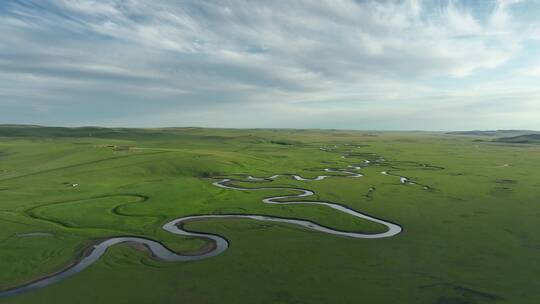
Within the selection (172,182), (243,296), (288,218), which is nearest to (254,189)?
(172,182)

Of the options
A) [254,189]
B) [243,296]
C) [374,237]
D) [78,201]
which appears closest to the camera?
[243,296]

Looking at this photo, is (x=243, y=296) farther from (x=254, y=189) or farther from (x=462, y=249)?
(x=254, y=189)

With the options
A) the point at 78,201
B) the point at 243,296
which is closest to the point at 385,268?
the point at 243,296

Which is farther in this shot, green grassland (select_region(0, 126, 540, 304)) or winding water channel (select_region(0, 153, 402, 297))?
winding water channel (select_region(0, 153, 402, 297))

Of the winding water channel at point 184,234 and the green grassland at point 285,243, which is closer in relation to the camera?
the green grassland at point 285,243

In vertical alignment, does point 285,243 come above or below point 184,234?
above

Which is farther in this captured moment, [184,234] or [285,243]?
[184,234]

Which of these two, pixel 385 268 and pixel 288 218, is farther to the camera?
pixel 288 218

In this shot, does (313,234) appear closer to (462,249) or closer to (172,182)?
(462,249)

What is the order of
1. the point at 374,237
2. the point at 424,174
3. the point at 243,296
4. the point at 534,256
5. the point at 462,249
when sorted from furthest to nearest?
1. the point at 424,174
2. the point at 374,237
3. the point at 462,249
4. the point at 534,256
5. the point at 243,296
